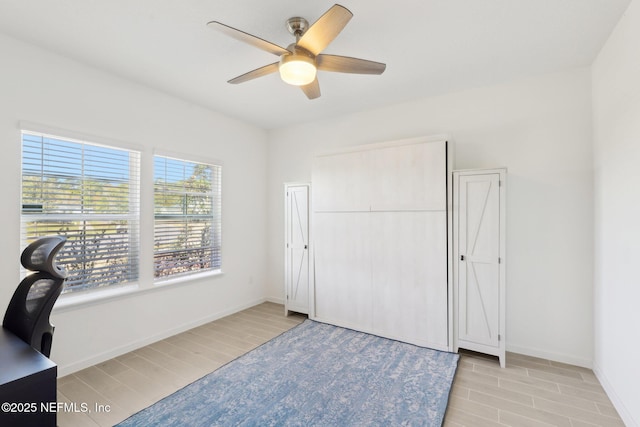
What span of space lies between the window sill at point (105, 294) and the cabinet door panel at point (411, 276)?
8.01ft

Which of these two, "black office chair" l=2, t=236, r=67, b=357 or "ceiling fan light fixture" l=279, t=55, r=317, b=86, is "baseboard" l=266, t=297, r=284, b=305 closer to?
"black office chair" l=2, t=236, r=67, b=357

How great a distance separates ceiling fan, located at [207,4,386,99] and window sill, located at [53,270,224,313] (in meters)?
2.50

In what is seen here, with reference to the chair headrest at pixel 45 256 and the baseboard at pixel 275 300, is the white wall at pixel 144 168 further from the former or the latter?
the chair headrest at pixel 45 256

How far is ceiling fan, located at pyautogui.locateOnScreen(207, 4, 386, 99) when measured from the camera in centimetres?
179

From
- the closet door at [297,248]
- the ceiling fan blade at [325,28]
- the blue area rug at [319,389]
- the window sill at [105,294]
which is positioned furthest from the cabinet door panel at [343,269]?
the ceiling fan blade at [325,28]

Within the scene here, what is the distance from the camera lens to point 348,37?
2.41 m

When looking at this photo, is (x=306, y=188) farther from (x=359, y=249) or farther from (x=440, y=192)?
(x=440, y=192)

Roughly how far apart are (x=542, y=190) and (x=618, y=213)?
2.59 ft

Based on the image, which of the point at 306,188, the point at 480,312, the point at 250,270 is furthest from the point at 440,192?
the point at 250,270

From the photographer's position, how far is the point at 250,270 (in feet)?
15.5

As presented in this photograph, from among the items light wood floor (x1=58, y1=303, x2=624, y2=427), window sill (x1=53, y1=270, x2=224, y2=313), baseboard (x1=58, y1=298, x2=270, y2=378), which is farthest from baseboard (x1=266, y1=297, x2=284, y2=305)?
window sill (x1=53, y1=270, x2=224, y2=313)

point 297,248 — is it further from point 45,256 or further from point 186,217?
point 45,256

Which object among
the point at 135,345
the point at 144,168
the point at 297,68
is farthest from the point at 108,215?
the point at 297,68

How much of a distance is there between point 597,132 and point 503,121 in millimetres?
791
